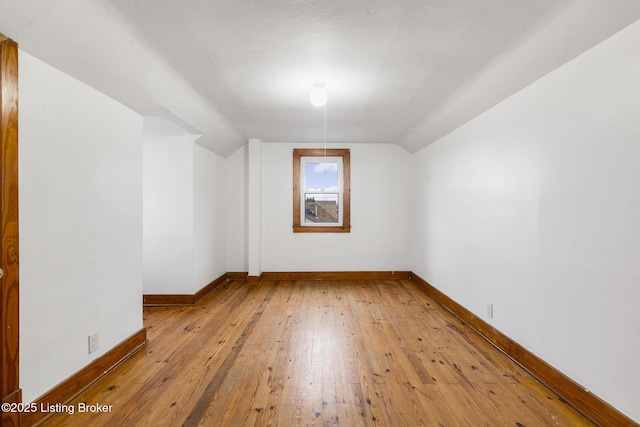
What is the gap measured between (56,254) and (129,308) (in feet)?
3.09

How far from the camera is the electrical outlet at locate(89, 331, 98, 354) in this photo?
215 cm

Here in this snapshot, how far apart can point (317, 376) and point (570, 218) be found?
209 centimetres

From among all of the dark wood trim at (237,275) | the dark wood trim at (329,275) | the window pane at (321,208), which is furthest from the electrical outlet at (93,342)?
the window pane at (321,208)

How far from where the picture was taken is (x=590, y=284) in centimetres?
183

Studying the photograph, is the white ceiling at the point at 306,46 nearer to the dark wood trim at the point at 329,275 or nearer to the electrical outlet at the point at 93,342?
the electrical outlet at the point at 93,342

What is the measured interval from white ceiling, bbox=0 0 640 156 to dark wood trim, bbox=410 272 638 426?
6.98 ft

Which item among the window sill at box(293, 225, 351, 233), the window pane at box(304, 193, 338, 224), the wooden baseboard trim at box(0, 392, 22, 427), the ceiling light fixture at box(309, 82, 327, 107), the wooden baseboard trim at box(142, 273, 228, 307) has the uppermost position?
the ceiling light fixture at box(309, 82, 327, 107)

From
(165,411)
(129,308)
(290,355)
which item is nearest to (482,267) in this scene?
(290,355)

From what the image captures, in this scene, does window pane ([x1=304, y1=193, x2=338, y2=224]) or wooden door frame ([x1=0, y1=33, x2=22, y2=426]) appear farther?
window pane ([x1=304, y1=193, x2=338, y2=224])

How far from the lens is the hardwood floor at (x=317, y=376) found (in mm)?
1807

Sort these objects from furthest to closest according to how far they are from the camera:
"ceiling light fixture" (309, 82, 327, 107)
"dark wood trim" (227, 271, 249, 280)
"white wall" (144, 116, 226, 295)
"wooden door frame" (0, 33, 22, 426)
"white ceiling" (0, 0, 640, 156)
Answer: "dark wood trim" (227, 271, 249, 280) → "white wall" (144, 116, 226, 295) → "ceiling light fixture" (309, 82, 327, 107) → "white ceiling" (0, 0, 640, 156) → "wooden door frame" (0, 33, 22, 426)

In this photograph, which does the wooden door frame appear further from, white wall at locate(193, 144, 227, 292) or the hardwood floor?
white wall at locate(193, 144, 227, 292)

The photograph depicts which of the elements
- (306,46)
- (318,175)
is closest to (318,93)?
(306,46)

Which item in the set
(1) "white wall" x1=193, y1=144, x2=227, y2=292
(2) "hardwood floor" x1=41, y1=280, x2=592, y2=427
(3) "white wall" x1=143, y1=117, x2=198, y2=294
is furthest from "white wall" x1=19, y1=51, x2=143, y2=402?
(1) "white wall" x1=193, y1=144, x2=227, y2=292
